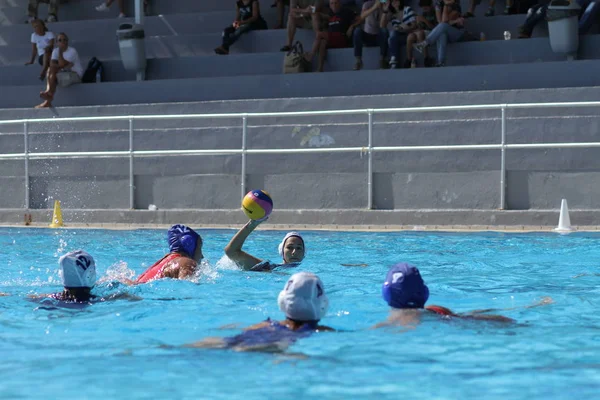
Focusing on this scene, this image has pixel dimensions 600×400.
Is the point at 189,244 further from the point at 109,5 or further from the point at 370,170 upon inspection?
the point at 109,5

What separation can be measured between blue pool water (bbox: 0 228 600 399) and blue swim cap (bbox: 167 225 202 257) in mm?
335

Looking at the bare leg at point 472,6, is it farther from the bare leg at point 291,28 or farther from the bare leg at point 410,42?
the bare leg at point 291,28

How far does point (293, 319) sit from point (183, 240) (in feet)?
9.98

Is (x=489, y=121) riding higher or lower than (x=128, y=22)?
lower

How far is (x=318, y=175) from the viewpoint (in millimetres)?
15570

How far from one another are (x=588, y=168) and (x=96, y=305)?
9.00 metres

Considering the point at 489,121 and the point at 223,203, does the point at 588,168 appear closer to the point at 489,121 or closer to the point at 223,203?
the point at 489,121

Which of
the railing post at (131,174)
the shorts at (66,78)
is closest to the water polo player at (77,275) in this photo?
the railing post at (131,174)

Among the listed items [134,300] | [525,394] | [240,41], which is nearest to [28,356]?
[134,300]

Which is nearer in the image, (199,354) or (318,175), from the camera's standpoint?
(199,354)

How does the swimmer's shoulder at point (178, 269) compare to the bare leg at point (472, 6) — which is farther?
the bare leg at point (472, 6)

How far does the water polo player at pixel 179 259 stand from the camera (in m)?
8.32

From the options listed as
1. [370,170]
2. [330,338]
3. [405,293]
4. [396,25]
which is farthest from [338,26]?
[330,338]

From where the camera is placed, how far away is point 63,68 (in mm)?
18750
